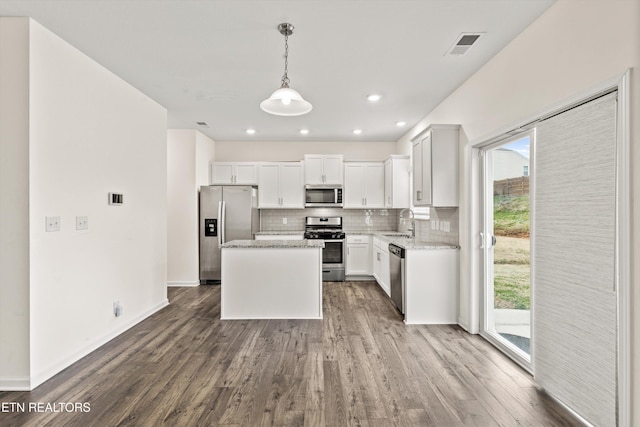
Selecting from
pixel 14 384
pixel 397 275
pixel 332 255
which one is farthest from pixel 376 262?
pixel 14 384

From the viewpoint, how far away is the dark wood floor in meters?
2.17

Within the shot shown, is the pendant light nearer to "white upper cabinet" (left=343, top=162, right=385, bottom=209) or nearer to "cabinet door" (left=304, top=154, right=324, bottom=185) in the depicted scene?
"cabinet door" (left=304, top=154, right=324, bottom=185)

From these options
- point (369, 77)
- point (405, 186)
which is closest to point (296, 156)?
point (405, 186)

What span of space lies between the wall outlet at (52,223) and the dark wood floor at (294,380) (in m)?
1.20

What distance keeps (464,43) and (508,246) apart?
191cm

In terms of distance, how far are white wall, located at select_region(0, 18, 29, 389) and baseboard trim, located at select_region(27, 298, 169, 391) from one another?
86mm

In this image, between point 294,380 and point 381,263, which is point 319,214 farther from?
point 294,380

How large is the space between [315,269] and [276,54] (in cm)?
246

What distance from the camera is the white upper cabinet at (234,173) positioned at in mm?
6578

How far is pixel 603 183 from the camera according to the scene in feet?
6.42

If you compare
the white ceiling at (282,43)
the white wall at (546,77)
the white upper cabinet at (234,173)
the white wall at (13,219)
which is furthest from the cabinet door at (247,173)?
the white wall at (13,219)

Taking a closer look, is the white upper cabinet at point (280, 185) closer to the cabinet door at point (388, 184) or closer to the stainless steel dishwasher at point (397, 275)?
the cabinet door at point (388, 184)

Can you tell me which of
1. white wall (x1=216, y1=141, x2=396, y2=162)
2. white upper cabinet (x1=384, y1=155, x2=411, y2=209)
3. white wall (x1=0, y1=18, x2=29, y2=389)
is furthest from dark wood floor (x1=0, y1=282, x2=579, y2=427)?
white wall (x1=216, y1=141, x2=396, y2=162)

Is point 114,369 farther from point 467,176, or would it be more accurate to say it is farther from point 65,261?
point 467,176
